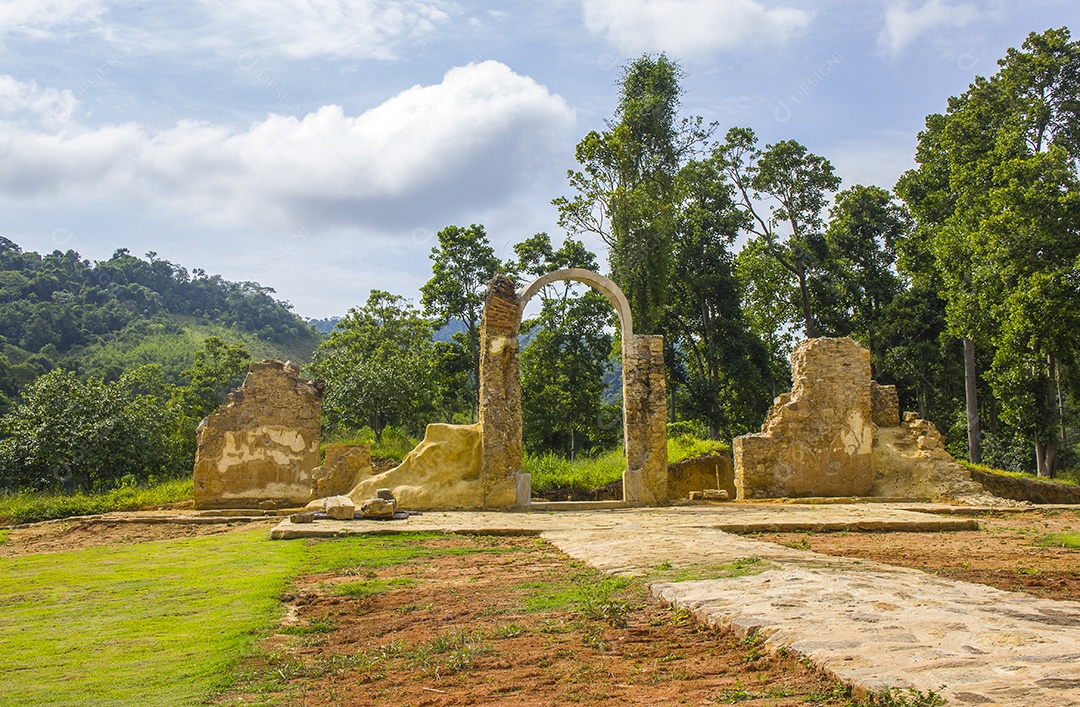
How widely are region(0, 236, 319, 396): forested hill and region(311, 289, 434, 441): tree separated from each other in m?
10.7

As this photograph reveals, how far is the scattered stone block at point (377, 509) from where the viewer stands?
Result: 11.9 metres

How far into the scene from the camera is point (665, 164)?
29.3 meters

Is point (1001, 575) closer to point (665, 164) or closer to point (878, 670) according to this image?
point (878, 670)

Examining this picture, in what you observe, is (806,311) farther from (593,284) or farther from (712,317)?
(593,284)

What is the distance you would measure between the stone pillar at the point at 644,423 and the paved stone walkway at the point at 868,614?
5.83 meters

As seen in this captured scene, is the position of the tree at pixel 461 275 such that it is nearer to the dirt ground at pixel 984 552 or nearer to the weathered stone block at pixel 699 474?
the weathered stone block at pixel 699 474

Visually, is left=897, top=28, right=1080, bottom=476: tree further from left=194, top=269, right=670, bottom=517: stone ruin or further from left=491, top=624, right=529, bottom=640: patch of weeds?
left=491, top=624, right=529, bottom=640: patch of weeds

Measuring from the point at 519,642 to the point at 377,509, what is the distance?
7.59 metres

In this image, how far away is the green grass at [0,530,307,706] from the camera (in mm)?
3906

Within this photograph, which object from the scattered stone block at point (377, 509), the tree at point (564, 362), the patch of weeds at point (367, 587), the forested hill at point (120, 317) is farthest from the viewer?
the forested hill at point (120, 317)

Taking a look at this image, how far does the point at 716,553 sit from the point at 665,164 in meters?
23.8

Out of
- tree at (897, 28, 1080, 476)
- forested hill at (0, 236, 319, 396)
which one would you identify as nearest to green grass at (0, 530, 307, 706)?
tree at (897, 28, 1080, 476)

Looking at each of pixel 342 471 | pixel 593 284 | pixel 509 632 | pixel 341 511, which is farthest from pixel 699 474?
pixel 509 632

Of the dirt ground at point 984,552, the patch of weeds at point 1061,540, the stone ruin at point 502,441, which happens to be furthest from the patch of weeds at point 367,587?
the stone ruin at point 502,441
